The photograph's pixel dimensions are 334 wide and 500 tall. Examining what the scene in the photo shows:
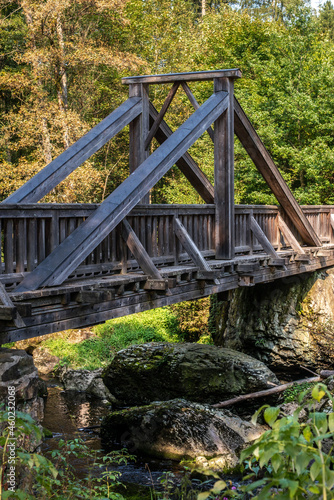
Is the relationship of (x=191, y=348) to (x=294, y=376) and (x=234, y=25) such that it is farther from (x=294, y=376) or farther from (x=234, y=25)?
(x=234, y=25)

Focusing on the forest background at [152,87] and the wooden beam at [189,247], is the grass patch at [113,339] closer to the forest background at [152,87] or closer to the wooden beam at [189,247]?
the forest background at [152,87]

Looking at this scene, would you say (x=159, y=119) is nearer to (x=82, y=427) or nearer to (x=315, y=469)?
(x=82, y=427)

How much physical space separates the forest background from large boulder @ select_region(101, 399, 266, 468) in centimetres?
1080

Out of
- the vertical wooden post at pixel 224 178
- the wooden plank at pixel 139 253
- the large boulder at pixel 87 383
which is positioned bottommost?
the large boulder at pixel 87 383

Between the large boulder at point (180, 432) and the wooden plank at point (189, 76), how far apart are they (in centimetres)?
516

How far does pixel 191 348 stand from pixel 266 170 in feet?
12.4

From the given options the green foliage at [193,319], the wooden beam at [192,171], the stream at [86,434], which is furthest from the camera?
the green foliage at [193,319]

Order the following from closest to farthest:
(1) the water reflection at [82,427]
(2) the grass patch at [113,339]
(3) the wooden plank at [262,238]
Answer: (1) the water reflection at [82,427] < (3) the wooden plank at [262,238] < (2) the grass patch at [113,339]

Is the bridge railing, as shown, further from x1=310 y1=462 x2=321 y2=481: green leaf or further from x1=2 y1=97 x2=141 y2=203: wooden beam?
x1=310 y1=462 x2=321 y2=481: green leaf

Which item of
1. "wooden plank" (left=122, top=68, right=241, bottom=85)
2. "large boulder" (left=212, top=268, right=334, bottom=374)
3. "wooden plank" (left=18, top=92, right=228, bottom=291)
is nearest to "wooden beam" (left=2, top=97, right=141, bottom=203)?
"wooden plank" (left=122, top=68, right=241, bottom=85)

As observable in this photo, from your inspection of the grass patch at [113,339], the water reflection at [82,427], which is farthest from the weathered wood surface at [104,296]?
the grass patch at [113,339]

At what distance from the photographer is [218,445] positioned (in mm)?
8031

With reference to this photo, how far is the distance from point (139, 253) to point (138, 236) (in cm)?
62

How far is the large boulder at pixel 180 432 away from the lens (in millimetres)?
8047
